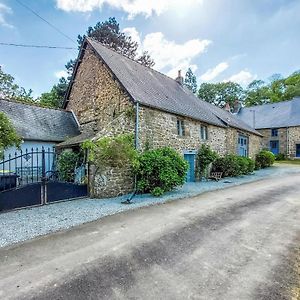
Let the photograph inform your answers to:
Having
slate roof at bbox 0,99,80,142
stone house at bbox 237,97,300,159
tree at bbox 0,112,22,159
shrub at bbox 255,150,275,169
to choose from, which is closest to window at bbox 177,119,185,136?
slate roof at bbox 0,99,80,142

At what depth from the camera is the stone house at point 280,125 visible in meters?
31.6

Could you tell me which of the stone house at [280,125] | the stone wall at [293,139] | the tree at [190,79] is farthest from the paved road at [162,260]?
the tree at [190,79]

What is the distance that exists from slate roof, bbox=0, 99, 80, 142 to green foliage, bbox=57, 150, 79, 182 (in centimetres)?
207

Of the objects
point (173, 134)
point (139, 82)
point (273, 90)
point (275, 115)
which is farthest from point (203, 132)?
point (273, 90)

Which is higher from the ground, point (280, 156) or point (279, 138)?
point (279, 138)

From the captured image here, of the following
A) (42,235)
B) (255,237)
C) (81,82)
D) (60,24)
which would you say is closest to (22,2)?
(60,24)

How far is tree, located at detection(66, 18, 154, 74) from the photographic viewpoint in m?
29.0

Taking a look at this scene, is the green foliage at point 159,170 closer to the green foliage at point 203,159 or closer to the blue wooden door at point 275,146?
the green foliage at point 203,159

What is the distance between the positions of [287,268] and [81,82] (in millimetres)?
14241

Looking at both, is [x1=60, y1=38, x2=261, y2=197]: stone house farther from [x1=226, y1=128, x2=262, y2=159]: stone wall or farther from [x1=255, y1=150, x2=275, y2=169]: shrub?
[x1=255, y1=150, x2=275, y2=169]: shrub

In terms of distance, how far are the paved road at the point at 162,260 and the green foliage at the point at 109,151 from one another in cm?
303

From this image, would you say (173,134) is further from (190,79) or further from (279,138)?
(190,79)

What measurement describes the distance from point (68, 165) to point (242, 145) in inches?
636

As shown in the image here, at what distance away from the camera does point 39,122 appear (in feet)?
44.5
